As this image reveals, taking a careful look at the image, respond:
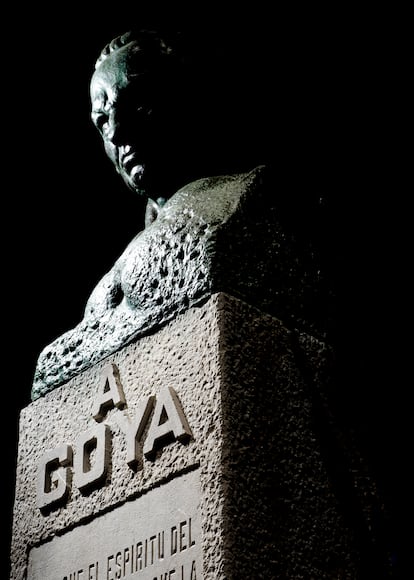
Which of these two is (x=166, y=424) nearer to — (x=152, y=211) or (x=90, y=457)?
(x=90, y=457)

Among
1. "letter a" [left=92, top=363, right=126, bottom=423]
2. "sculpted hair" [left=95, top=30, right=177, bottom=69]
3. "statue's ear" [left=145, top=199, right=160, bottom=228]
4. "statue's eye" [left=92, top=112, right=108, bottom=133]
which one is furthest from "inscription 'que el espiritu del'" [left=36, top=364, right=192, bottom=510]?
"sculpted hair" [left=95, top=30, right=177, bottom=69]

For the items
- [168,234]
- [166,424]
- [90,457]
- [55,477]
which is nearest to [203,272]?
[168,234]

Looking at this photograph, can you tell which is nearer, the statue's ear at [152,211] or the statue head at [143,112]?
the statue head at [143,112]

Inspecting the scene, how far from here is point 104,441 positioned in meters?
1.49

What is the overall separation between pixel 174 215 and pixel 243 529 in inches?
26.0

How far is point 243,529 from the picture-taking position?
1.22 meters

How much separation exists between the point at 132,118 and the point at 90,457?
775mm

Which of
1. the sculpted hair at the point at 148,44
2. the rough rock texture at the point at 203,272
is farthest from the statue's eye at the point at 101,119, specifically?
the rough rock texture at the point at 203,272

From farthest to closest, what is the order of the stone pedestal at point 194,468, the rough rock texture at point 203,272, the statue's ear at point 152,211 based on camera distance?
the statue's ear at point 152,211, the rough rock texture at point 203,272, the stone pedestal at point 194,468

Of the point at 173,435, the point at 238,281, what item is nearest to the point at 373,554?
the point at 173,435

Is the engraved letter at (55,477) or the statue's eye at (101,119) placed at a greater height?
the statue's eye at (101,119)

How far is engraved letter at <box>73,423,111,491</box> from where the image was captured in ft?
4.85

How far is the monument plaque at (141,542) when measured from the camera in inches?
50.2

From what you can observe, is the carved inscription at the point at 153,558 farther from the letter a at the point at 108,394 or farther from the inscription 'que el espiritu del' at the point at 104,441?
the letter a at the point at 108,394
